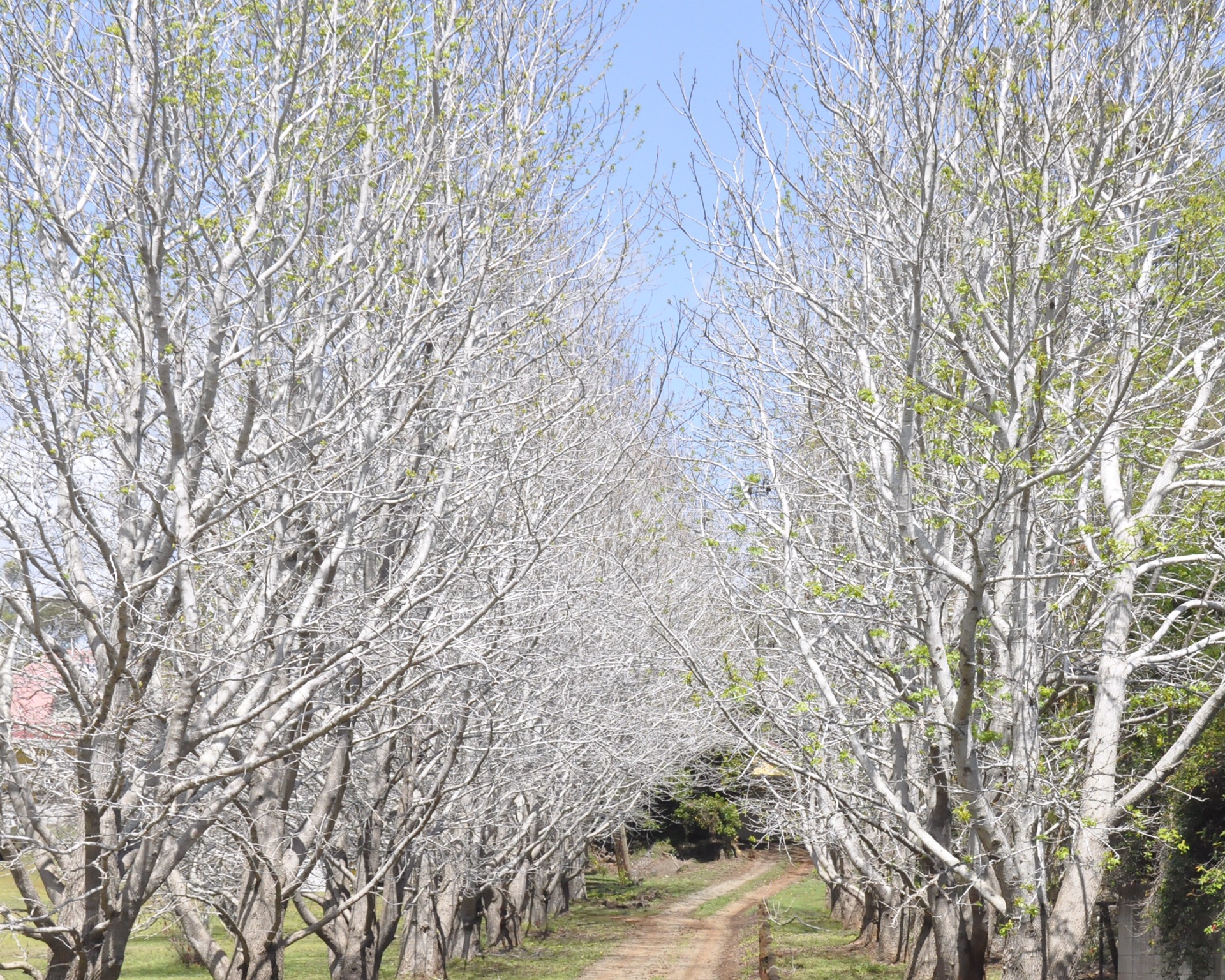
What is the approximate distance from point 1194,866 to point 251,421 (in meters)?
10.4

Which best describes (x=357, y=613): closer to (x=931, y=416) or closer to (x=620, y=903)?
(x=931, y=416)

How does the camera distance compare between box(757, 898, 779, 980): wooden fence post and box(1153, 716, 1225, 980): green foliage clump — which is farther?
box(757, 898, 779, 980): wooden fence post

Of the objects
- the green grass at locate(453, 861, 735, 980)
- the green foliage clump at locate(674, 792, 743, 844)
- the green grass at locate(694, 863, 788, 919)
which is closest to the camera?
the green grass at locate(453, 861, 735, 980)

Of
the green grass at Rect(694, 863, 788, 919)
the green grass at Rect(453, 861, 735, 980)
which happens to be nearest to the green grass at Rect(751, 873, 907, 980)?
the green grass at Rect(694, 863, 788, 919)

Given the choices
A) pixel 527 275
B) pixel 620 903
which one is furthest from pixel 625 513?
pixel 620 903

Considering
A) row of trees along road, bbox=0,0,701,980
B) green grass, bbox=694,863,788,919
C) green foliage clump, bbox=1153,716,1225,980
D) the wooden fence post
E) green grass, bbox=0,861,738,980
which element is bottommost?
green grass, bbox=0,861,738,980

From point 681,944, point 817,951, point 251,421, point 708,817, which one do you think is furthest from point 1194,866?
point 708,817

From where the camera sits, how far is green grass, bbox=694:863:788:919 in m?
31.3

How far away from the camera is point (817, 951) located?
2286 centimetres

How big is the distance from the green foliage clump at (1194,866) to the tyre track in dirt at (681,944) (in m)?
8.18

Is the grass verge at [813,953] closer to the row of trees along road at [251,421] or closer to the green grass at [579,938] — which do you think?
the green grass at [579,938]

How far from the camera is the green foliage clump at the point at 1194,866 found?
12.0 meters

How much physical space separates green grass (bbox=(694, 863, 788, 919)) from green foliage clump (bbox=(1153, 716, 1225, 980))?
18.3 metres

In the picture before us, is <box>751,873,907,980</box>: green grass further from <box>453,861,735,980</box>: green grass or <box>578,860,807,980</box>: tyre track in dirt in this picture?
<box>453,861,735,980</box>: green grass
